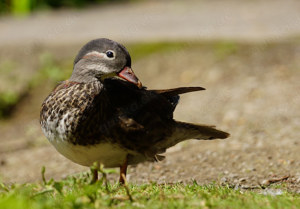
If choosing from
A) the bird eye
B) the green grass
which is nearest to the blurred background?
the green grass

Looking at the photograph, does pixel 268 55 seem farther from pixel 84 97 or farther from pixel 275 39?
pixel 84 97

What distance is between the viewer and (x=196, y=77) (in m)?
8.73

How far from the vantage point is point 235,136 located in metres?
6.74

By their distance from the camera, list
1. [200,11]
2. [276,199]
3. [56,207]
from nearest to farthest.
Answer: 1. [56,207]
2. [276,199]
3. [200,11]

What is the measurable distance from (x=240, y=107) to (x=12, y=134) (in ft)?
11.5

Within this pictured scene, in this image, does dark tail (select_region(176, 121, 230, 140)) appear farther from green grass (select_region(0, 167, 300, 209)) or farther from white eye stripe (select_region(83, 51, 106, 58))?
green grass (select_region(0, 167, 300, 209))

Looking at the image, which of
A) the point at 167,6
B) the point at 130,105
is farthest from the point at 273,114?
the point at 167,6

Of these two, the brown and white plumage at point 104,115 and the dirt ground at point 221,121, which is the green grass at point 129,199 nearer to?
the brown and white plumage at point 104,115

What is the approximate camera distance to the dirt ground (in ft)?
17.7

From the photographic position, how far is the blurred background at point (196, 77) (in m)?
5.79

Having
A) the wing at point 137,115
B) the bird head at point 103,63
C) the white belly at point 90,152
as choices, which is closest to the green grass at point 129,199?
the white belly at point 90,152

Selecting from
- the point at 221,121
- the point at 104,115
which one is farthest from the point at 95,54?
the point at 221,121

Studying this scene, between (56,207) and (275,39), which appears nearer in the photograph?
(56,207)

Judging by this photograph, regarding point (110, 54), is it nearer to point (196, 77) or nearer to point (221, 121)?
point (221, 121)
